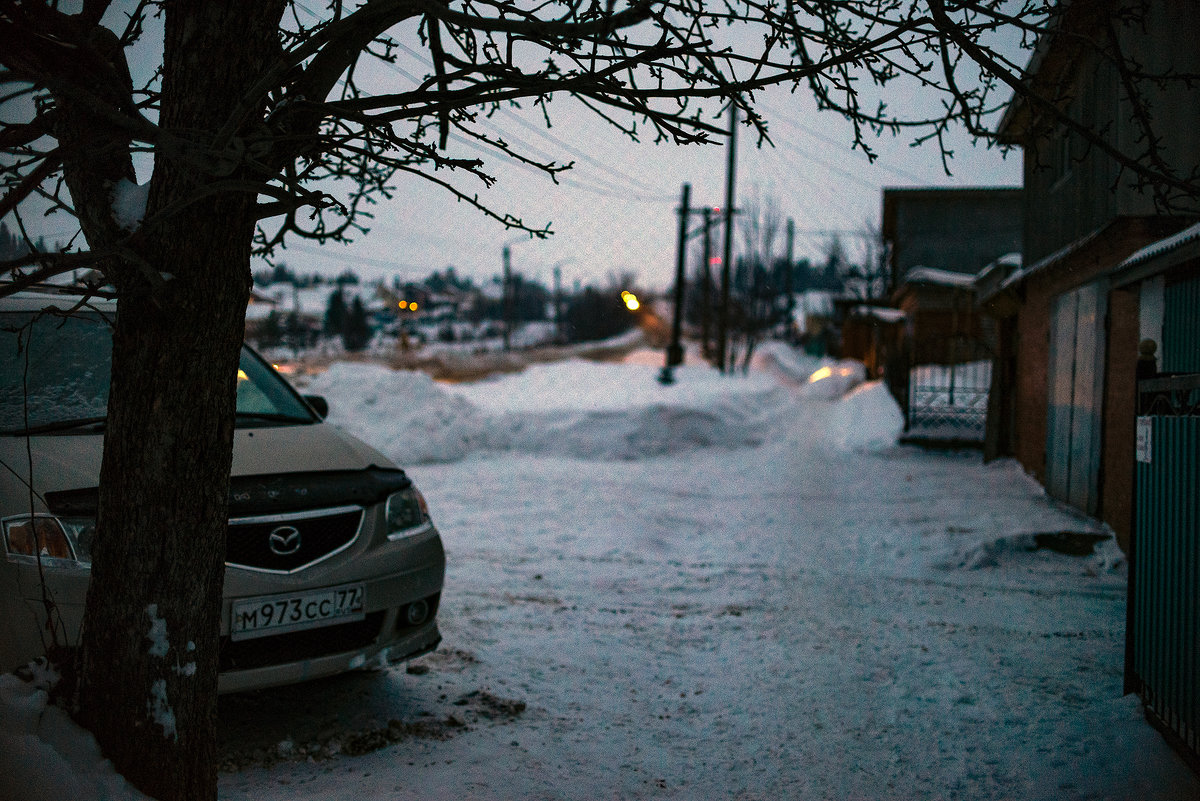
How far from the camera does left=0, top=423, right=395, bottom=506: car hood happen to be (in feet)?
10.2

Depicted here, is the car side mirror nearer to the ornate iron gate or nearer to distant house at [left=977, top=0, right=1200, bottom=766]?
distant house at [left=977, top=0, right=1200, bottom=766]

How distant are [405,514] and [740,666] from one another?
2.14 m

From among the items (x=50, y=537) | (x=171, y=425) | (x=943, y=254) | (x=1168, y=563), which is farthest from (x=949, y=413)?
(x=943, y=254)

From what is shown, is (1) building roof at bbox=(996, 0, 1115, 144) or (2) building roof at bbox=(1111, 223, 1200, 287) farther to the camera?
(2) building roof at bbox=(1111, 223, 1200, 287)

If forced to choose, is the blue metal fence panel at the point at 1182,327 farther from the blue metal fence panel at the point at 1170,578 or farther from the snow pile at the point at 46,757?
the snow pile at the point at 46,757

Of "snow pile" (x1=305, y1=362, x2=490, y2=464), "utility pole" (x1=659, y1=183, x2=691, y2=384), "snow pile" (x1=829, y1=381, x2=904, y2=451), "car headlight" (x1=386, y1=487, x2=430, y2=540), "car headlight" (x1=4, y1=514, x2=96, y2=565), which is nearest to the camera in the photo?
"car headlight" (x1=4, y1=514, x2=96, y2=565)

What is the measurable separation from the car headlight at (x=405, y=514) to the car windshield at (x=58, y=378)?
823mm

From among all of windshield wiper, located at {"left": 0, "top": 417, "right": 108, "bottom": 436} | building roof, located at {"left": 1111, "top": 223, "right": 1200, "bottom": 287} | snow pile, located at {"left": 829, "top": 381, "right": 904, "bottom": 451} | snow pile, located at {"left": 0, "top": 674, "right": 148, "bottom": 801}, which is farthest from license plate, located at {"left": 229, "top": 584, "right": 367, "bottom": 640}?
snow pile, located at {"left": 829, "top": 381, "right": 904, "bottom": 451}

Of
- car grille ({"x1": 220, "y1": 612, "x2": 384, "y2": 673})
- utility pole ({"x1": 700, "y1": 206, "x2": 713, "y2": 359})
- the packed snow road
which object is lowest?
the packed snow road

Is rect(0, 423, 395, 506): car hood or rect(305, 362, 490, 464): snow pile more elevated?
rect(0, 423, 395, 506): car hood

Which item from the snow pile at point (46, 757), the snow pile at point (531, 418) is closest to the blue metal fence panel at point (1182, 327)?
the snow pile at point (46, 757)

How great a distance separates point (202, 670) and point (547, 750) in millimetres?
1640

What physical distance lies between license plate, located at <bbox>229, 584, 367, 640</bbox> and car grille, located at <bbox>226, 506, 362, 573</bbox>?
0.13 meters

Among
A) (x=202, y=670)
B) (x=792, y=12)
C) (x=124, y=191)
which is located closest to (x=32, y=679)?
(x=202, y=670)
